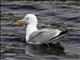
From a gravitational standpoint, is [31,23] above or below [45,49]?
above

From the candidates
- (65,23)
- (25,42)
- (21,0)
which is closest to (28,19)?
(25,42)

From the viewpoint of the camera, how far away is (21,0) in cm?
2105

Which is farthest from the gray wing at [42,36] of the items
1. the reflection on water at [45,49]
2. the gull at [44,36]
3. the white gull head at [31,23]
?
the white gull head at [31,23]

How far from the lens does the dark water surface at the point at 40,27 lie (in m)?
12.6

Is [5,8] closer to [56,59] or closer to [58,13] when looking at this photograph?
[58,13]

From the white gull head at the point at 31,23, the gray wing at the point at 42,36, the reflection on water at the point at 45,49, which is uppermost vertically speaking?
the white gull head at the point at 31,23

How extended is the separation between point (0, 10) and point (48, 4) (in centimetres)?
232

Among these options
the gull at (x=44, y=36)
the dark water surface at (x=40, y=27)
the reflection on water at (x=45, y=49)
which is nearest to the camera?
the dark water surface at (x=40, y=27)

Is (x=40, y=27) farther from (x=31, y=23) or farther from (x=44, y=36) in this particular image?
(x=44, y=36)

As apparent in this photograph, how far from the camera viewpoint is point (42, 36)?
44.9 feet

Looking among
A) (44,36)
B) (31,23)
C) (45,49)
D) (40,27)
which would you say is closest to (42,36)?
(44,36)

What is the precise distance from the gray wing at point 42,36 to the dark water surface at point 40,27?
0.20 metres

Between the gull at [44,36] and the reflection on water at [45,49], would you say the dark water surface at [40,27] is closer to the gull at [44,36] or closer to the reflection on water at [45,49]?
the reflection on water at [45,49]

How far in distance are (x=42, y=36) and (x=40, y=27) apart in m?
2.40
